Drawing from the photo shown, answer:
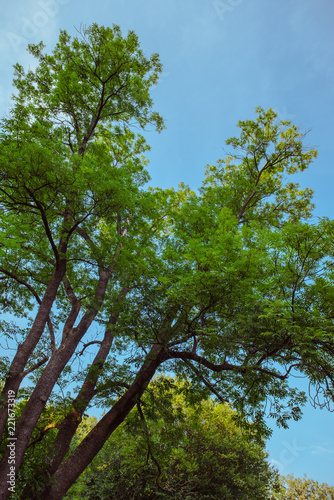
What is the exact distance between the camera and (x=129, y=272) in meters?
6.59

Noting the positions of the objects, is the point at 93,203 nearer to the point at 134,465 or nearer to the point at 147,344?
the point at 147,344

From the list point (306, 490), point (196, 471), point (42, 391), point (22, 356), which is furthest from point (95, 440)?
point (306, 490)

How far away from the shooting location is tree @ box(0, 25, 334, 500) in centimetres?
550

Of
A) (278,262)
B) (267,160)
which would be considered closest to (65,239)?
(278,262)

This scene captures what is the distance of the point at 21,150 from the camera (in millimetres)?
Answer: 5996

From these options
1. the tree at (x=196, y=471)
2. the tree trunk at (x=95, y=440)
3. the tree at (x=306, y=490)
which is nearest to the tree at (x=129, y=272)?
the tree trunk at (x=95, y=440)

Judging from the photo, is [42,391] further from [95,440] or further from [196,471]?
[196,471]

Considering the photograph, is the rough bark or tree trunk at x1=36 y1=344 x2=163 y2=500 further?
tree trunk at x1=36 y1=344 x2=163 y2=500

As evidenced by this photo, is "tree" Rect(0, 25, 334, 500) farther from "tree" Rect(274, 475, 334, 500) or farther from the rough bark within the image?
"tree" Rect(274, 475, 334, 500)

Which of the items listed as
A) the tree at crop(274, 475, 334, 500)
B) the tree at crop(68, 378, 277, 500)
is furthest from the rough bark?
the tree at crop(274, 475, 334, 500)

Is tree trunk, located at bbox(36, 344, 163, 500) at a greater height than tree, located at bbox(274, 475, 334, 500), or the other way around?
tree, located at bbox(274, 475, 334, 500)

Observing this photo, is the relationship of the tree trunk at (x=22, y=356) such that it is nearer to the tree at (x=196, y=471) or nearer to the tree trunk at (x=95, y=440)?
the tree trunk at (x=95, y=440)

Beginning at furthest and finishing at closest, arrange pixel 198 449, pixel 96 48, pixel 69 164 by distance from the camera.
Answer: pixel 198 449 < pixel 96 48 < pixel 69 164

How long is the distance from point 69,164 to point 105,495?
13200mm
